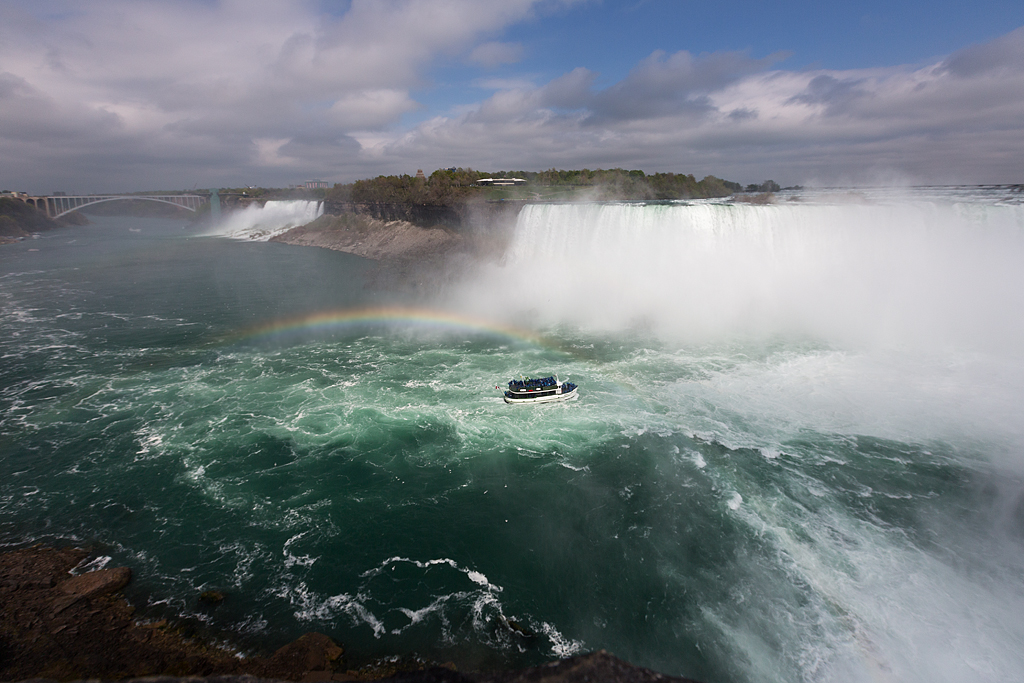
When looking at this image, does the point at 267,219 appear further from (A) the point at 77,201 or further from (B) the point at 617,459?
(B) the point at 617,459

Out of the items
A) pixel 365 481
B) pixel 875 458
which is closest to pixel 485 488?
pixel 365 481

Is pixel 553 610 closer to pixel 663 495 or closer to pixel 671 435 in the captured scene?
pixel 663 495

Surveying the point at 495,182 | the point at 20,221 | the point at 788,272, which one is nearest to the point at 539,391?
the point at 788,272

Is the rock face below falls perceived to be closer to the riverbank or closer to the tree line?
the tree line

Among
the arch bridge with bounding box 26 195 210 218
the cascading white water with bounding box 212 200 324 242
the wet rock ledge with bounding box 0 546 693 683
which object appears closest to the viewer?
the wet rock ledge with bounding box 0 546 693 683

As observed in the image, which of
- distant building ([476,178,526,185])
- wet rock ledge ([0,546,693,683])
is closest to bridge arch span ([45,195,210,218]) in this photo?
distant building ([476,178,526,185])

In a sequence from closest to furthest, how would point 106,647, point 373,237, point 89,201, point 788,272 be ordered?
point 106,647
point 788,272
point 373,237
point 89,201
